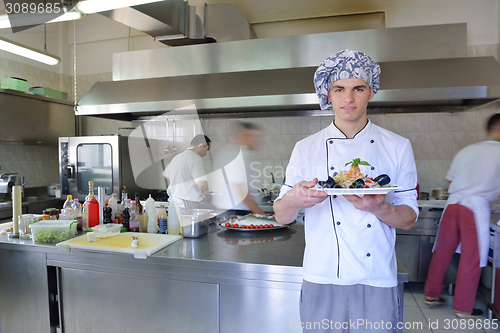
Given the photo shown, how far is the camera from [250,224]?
2.35 metres

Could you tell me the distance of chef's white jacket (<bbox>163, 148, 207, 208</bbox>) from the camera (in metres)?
3.32

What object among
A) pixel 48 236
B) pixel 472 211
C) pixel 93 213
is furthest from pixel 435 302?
pixel 48 236

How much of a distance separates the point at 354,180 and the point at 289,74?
2.21 meters

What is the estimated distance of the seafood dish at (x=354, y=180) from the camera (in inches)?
44.8

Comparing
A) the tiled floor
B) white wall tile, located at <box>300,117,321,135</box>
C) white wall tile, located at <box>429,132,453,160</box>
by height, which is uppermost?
white wall tile, located at <box>300,117,321,135</box>

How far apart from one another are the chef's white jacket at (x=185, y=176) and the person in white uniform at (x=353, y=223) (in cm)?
209

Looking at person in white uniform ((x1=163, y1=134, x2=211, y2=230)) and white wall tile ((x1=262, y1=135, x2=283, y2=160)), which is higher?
white wall tile ((x1=262, y1=135, x2=283, y2=160))

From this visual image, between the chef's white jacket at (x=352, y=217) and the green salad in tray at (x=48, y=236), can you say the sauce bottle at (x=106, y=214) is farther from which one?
the chef's white jacket at (x=352, y=217)

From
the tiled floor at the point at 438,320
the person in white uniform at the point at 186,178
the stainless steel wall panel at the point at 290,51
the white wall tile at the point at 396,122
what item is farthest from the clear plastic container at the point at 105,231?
the white wall tile at the point at 396,122

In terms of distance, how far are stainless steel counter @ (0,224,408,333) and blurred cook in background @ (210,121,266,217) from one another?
2.84 feet

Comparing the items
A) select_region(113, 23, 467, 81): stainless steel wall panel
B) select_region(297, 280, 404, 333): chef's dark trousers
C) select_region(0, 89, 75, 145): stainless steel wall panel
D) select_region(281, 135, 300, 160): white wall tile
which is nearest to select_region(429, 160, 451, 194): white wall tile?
select_region(113, 23, 467, 81): stainless steel wall panel

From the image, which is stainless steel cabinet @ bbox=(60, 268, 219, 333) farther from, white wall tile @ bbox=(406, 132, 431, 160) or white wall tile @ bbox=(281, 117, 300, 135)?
white wall tile @ bbox=(406, 132, 431, 160)

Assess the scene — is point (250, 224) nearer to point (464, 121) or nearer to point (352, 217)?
point (352, 217)

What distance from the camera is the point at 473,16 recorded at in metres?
3.91
